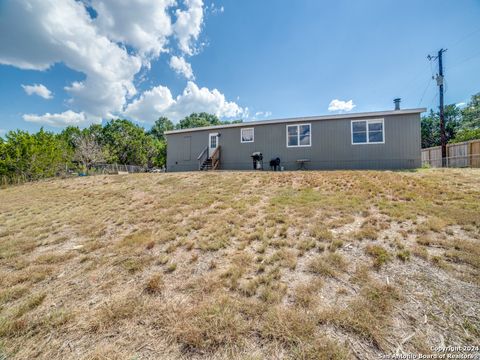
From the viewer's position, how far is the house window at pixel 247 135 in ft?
41.9

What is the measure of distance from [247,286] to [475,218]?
14.6 feet

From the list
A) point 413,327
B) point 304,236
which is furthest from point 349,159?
point 413,327

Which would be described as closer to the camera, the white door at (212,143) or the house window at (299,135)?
the house window at (299,135)

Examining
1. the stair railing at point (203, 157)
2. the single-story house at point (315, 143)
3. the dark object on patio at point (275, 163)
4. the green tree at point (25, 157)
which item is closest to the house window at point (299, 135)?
the single-story house at point (315, 143)

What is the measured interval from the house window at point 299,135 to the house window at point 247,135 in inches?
90.1

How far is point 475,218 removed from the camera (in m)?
3.60

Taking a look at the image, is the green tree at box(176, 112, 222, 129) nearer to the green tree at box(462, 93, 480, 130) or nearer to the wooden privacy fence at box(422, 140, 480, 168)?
the wooden privacy fence at box(422, 140, 480, 168)

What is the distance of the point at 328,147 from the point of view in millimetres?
11164

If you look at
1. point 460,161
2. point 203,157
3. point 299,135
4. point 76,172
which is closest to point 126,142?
point 76,172

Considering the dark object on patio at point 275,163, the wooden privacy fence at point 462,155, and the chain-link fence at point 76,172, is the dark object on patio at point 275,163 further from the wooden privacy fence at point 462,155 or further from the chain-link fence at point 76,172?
the chain-link fence at point 76,172

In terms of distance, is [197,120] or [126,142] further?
[197,120]

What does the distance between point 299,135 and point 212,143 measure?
5.89 metres

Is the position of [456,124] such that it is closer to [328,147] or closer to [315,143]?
[328,147]

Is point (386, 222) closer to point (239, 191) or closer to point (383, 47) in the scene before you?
point (239, 191)
